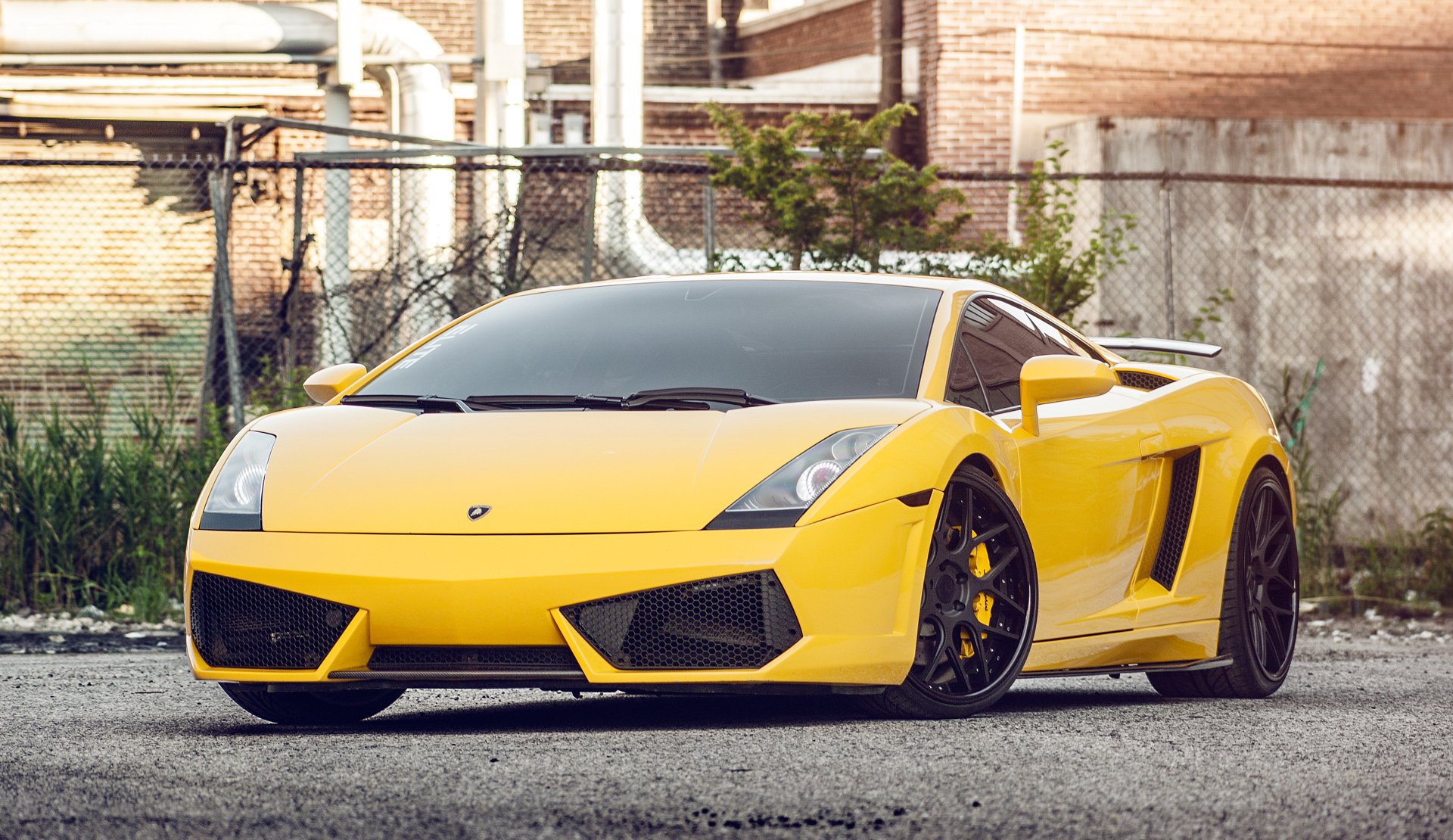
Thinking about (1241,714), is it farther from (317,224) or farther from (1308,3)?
(1308,3)

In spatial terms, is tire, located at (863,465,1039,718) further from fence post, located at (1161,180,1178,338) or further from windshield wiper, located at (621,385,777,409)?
fence post, located at (1161,180,1178,338)

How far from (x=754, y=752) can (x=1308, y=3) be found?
846 inches

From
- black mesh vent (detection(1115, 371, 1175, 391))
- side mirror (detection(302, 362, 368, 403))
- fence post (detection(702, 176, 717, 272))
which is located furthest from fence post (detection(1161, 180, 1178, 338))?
side mirror (detection(302, 362, 368, 403))

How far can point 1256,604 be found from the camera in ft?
21.7

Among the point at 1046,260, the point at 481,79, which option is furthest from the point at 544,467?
the point at 481,79

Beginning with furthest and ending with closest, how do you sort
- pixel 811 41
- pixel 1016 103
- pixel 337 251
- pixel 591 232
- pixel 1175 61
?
pixel 811 41 < pixel 1175 61 < pixel 1016 103 < pixel 337 251 < pixel 591 232

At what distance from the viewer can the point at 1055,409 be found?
5918 millimetres

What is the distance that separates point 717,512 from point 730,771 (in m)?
0.75

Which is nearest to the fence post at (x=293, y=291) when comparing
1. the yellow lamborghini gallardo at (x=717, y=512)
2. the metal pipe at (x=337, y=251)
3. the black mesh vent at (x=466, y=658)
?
the metal pipe at (x=337, y=251)

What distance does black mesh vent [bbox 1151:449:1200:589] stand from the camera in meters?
6.20

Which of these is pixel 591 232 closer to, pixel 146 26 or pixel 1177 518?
Result: pixel 1177 518

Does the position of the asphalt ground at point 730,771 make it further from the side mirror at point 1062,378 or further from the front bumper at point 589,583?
the side mirror at point 1062,378

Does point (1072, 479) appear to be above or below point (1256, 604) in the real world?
above

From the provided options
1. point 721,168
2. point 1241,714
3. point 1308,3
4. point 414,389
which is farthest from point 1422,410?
point 1308,3
